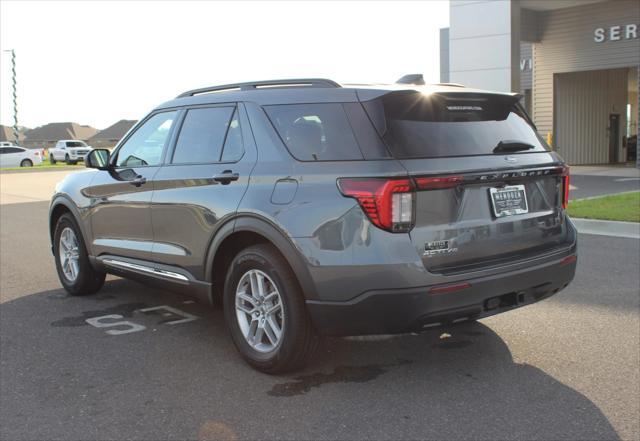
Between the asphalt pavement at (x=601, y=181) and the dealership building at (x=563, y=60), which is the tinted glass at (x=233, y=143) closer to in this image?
the asphalt pavement at (x=601, y=181)

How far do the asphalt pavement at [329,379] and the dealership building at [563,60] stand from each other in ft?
54.2

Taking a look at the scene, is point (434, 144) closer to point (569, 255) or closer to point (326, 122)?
point (326, 122)

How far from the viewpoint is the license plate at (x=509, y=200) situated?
393cm

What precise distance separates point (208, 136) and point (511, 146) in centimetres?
205

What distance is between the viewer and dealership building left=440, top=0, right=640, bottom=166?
2112 centimetres

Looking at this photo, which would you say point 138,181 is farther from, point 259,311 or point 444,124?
point 444,124

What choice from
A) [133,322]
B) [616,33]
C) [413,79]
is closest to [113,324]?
[133,322]

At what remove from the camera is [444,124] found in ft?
13.0

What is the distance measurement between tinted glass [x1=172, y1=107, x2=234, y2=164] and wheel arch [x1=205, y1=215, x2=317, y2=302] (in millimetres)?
565

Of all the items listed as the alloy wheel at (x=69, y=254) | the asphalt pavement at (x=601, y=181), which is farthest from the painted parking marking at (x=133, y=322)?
the asphalt pavement at (x=601, y=181)

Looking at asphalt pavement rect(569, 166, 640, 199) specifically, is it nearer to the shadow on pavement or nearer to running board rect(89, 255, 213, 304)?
the shadow on pavement

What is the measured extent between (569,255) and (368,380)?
5.02 ft

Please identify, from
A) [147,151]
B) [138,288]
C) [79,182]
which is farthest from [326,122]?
[138,288]

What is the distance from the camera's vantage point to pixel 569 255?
4348 mm
